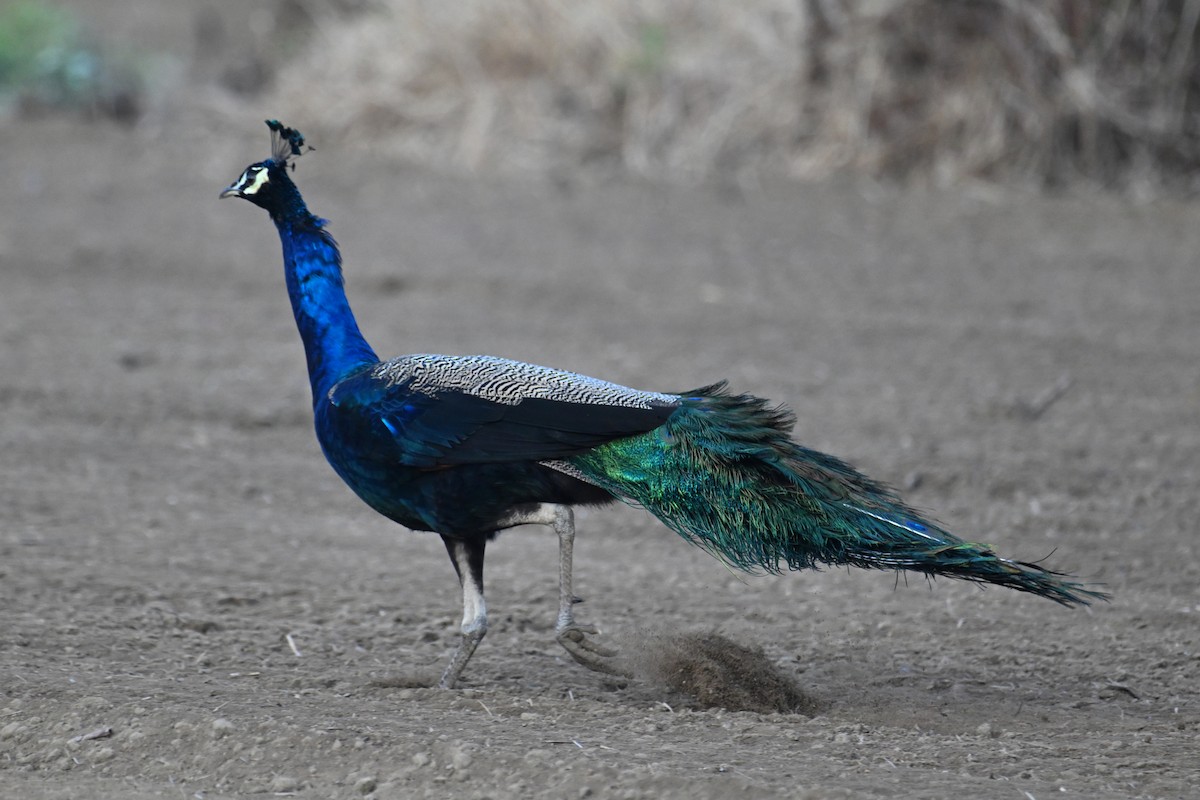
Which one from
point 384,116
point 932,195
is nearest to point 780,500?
point 932,195

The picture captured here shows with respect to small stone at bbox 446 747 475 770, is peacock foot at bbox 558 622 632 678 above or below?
above

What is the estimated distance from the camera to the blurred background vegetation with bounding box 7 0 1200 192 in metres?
10.9

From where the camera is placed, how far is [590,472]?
4.30m

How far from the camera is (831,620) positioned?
5.21 meters

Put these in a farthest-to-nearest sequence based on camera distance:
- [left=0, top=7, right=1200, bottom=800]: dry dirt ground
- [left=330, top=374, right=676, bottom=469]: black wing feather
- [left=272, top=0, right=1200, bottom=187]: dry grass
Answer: [left=272, top=0, right=1200, bottom=187]: dry grass, [left=330, top=374, right=676, bottom=469]: black wing feather, [left=0, top=7, right=1200, bottom=800]: dry dirt ground

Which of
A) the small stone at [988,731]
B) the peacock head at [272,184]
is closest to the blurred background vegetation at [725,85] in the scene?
the peacock head at [272,184]

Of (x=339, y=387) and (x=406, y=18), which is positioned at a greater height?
(x=406, y=18)

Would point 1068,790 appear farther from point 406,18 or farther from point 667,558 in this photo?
point 406,18

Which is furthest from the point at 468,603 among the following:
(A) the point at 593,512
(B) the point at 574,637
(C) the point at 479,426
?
(A) the point at 593,512

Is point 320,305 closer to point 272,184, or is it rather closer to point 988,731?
point 272,184

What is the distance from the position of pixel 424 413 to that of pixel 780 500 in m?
1.00

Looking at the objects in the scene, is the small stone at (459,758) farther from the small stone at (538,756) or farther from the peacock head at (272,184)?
the peacock head at (272,184)

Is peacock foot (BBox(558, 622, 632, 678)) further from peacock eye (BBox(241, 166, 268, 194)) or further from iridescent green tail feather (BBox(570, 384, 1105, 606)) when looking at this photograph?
peacock eye (BBox(241, 166, 268, 194))

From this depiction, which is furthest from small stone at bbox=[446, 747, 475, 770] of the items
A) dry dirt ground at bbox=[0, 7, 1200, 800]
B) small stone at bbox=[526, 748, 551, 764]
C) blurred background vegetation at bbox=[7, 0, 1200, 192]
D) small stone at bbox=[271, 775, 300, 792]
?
blurred background vegetation at bbox=[7, 0, 1200, 192]
